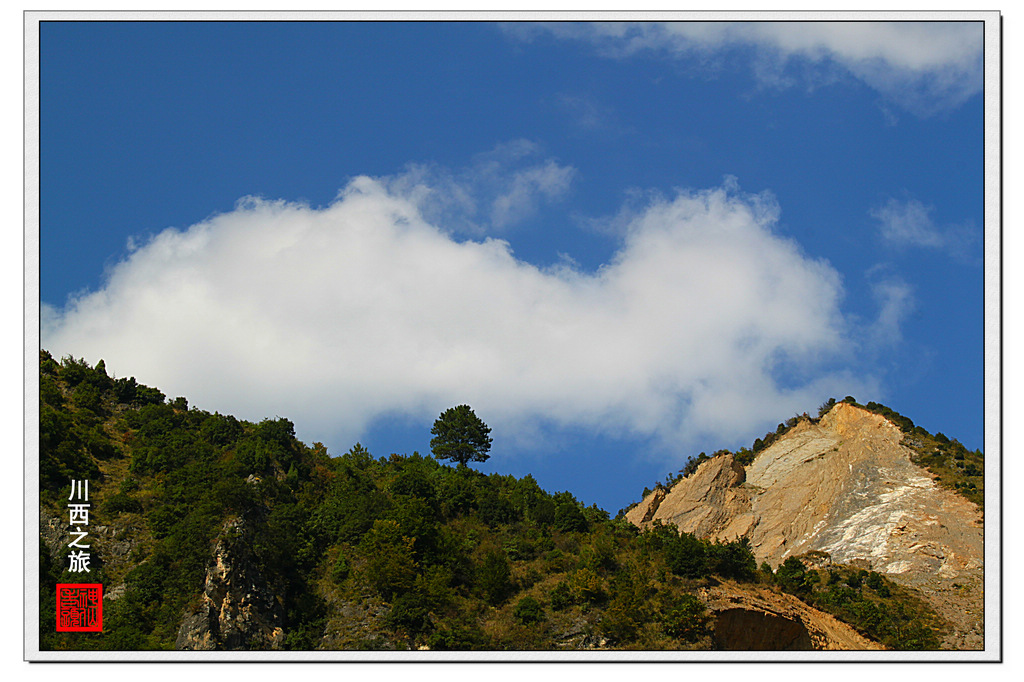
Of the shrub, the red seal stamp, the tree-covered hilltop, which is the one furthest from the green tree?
the red seal stamp

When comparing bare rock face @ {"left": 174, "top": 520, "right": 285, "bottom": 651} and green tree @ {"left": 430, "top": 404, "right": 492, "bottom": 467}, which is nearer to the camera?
bare rock face @ {"left": 174, "top": 520, "right": 285, "bottom": 651}

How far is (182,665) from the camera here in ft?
79.7

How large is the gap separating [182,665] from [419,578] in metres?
12.9

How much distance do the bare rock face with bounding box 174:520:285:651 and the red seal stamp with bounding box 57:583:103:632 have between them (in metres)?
4.87

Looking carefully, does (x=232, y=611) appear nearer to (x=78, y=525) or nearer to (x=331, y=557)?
(x=331, y=557)

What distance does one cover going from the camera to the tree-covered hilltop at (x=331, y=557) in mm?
33438

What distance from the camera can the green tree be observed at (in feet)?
189

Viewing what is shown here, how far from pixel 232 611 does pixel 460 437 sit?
25.5 m

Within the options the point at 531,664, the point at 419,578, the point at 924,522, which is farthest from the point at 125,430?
the point at 924,522

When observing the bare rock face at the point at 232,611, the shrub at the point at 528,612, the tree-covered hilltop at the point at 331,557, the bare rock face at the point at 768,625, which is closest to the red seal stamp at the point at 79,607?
the tree-covered hilltop at the point at 331,557

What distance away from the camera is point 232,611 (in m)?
34.3

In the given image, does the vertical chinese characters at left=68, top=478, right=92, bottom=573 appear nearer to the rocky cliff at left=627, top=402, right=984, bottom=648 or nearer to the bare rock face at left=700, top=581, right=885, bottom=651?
the bare rock face at left=700, top=581, right=885, bottom=651

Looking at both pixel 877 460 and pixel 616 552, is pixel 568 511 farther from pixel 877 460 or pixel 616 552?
pixel 877 460

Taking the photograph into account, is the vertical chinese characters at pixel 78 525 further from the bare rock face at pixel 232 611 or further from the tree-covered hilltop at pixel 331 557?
the bare rock face at pixel 232 611
